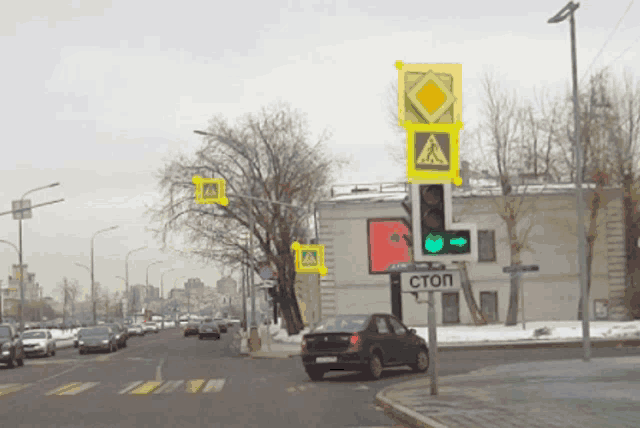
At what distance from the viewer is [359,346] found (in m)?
21.5

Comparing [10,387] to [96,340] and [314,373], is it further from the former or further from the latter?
[96,340]

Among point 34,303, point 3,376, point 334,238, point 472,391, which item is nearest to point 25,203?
point 334,238

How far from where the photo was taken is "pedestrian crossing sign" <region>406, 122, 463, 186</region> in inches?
539

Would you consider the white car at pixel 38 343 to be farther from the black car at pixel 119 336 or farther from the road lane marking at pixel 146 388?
the road lane marking at pixel 146 388

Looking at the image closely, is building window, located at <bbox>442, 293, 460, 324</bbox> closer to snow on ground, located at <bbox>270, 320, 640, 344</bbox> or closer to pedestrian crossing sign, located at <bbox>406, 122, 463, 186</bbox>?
snow on ground, located at <bbox>270, 320, 640, 344</bbox>

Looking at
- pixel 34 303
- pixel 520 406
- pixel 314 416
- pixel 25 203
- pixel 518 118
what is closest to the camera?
pixel 520 406

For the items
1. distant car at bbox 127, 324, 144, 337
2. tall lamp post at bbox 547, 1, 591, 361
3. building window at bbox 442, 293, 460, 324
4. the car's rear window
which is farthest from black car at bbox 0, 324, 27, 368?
distant car at bbox 127, 324, 144, 337

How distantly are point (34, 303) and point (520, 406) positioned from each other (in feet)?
613

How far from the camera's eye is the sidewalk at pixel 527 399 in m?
11.4

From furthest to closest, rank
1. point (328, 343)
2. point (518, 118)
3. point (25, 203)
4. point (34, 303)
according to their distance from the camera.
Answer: point (34, 303), point (25, 203), point (518, 118), point (328, 343)

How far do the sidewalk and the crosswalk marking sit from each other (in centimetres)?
899

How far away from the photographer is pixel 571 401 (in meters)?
13.3

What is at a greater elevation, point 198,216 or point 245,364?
point 198,216

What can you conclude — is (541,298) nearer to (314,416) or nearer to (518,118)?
(518,118)
